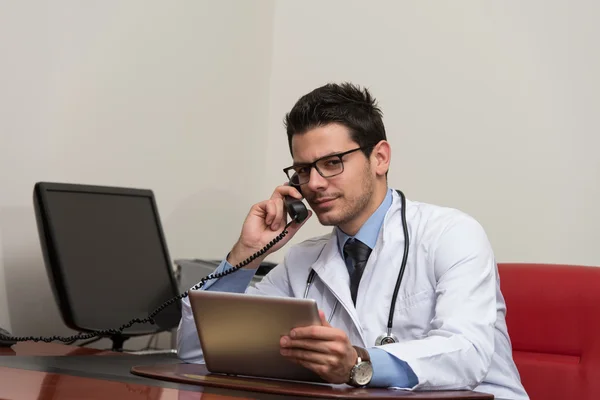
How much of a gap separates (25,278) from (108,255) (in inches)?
12.2

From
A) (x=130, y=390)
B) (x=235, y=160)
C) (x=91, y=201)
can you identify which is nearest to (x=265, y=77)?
(x=235, y=160)

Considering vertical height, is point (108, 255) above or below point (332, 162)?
below

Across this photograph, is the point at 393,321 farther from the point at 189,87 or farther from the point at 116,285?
the point at 189,87

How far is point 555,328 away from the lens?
2000 mm

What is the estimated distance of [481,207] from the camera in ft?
9.74

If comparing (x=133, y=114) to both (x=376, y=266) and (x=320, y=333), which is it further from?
(x=320, y=333)

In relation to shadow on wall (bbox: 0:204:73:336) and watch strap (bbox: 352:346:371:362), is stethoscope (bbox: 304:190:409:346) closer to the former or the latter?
watch strap (bbox: 352:346:371:362)

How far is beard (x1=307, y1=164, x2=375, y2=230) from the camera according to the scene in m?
2.05

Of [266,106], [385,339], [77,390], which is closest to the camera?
[77,390]

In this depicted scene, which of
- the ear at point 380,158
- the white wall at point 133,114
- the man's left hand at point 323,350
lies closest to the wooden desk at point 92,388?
the man's left hand at point 323,350

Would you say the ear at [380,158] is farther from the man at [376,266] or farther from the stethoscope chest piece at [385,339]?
the stethoscope chest piece at [385,339]

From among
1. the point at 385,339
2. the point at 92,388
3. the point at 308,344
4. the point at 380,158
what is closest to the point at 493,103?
the point at 380,158

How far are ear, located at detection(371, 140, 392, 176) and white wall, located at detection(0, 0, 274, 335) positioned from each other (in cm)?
106

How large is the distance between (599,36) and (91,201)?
1.76 m
